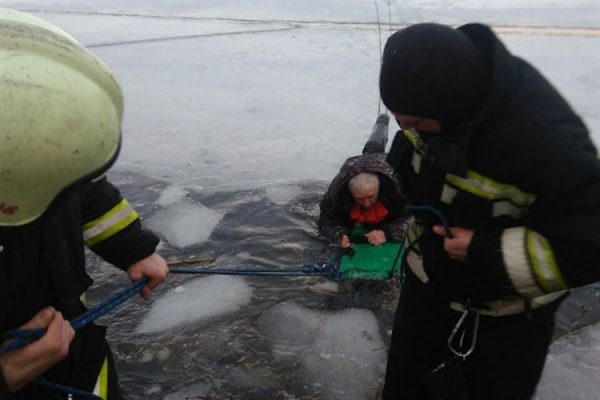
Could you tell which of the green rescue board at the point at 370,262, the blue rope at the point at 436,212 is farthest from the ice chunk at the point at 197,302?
the blue rope at the point at 436,212

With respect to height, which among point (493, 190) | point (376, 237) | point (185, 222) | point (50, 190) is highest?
point (50, 190)

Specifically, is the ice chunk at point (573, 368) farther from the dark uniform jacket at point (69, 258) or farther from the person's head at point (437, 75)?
the dark uniform jacket at point (69, 258)

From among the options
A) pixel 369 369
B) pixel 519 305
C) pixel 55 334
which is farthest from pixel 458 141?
pixel 369 369

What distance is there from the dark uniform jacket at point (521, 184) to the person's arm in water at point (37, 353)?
0.98m

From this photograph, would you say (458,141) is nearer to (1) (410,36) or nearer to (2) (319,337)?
(1) (410,36)

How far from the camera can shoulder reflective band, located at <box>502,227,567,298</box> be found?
1.25m

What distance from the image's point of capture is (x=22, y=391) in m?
1.28

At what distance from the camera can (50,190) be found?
1.00m

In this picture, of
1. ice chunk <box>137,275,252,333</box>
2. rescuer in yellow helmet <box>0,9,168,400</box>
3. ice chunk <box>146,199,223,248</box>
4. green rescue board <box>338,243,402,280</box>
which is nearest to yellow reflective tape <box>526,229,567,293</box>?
rescuer in yellow helmet <box>0,9,168,400</box>

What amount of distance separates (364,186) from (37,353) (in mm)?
2166

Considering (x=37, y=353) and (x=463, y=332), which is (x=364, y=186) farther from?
(x=37, y=353)

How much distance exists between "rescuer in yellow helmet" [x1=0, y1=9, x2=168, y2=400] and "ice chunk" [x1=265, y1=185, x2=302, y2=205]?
2.24 meters

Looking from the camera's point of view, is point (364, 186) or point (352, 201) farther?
point (352, 201)


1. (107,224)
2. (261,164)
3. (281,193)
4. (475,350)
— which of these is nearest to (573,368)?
(475,350)
